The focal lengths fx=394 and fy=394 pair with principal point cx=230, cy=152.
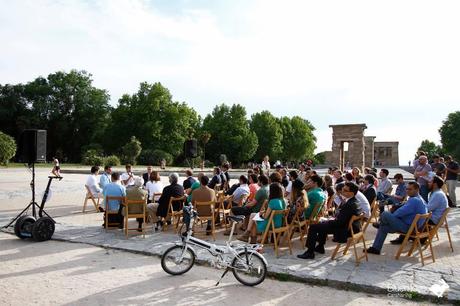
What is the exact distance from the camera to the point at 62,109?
56.6 m

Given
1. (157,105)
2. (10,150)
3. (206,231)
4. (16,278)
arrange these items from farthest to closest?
(157,105) < (10,150) < (206,231) < (16,278)

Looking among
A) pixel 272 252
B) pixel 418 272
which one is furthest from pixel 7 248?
pixel 418 272

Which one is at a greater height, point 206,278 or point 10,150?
point 10,150

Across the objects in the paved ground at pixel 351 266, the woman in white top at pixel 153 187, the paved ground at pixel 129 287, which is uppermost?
the woman in white top at pixel 153 187

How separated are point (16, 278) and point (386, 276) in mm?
4949

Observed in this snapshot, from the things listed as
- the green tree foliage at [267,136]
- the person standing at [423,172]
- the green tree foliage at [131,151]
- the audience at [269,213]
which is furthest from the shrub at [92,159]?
the audience at [269,213]

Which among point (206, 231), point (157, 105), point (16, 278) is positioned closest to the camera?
point (16, 278)

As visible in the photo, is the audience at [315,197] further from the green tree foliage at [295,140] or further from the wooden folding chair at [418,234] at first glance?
the green tree foliage at [295,140]

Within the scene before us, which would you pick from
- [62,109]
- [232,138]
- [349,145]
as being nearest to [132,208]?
[349,145]

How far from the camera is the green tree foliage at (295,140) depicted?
231 feet

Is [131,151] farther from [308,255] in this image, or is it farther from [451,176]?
[308,255]

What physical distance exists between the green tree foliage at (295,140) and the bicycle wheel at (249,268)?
64.3m

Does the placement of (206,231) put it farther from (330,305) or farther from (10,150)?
(10,150)

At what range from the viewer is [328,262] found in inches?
238
